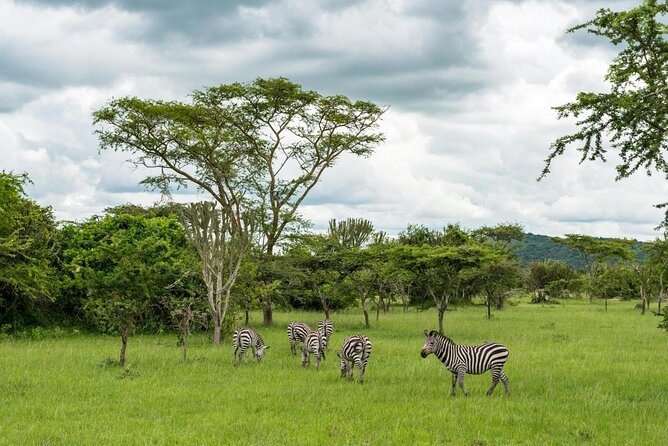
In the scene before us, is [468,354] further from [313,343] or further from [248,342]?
[248,342]

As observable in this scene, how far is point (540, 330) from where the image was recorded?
114ft

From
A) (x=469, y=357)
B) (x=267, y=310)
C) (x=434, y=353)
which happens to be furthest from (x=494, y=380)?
(x=267, y=310)

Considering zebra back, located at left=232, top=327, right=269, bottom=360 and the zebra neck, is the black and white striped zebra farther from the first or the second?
the zebra neck

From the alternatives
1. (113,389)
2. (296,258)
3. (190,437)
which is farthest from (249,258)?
(190,437)

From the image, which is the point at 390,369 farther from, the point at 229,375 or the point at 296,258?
the point at 296,258

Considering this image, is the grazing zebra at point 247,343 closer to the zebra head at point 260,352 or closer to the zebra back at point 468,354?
the zebra head at point 260,352

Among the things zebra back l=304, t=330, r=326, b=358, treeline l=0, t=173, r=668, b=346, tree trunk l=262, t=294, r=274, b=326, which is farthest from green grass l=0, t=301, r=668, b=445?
tree trunk l=262, t=294, r=274, b=326

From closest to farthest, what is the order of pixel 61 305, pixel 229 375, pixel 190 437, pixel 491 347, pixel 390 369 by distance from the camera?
pixel 190 437 → pixel 491 347 → pixel 229 375 → pixel 390 369 → pixel 61 305

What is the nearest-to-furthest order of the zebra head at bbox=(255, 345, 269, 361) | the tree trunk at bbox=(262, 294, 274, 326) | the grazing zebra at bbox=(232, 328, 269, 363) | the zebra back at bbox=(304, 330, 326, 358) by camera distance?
the zebra back at bbox=(304, 330, 326, 358) < the grazing zebra at bbox=(232, 328, 269, 363) < the zebra head at bbox=(255, 345, 269, 361) < the tree trunk at bbox=(262, 294, 274, 326)

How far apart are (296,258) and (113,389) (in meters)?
22.1

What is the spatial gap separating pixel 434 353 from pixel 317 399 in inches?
129

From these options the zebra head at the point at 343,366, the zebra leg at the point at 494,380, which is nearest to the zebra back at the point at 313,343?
the zebra head at the point at 343,366

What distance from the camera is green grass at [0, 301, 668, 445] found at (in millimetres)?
12164

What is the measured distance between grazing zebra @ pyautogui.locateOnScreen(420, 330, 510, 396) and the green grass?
615mm
